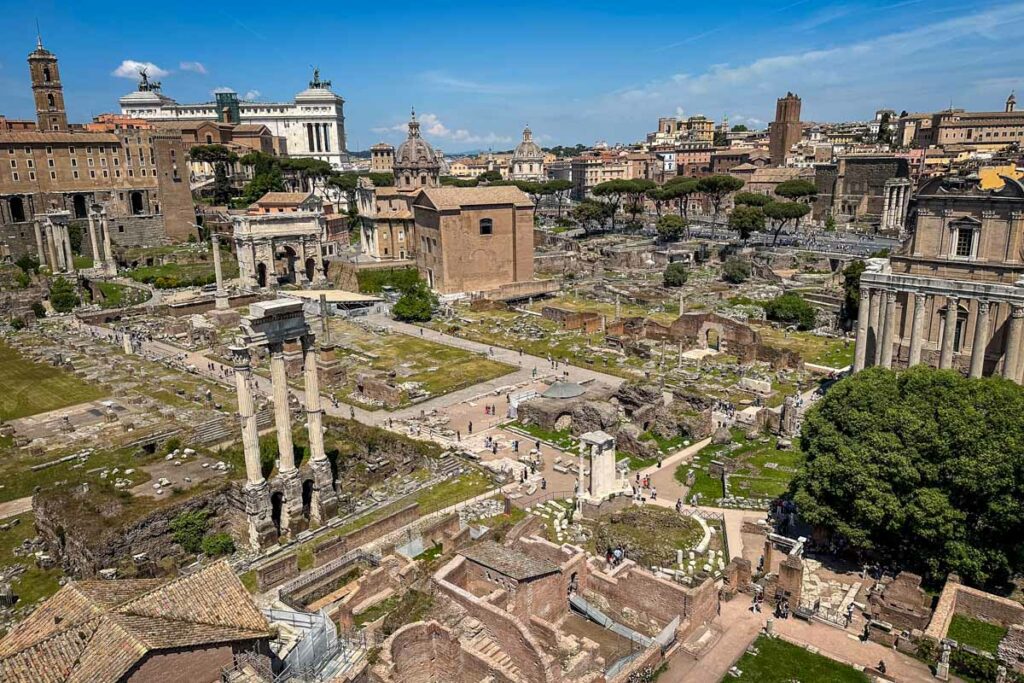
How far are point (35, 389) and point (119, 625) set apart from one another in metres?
32.9

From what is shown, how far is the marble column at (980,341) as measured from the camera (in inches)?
1214

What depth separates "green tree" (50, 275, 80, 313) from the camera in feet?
191

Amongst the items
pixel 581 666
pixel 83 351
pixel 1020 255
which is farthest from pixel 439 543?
pixel 83 351

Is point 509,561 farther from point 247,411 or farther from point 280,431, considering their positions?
point 247,411

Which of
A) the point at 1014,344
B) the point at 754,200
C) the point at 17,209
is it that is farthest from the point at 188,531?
the point at 754,200

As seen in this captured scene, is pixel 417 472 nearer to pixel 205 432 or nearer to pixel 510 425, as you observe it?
pixel 510 425

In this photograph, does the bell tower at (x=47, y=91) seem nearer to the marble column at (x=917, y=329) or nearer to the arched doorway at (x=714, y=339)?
the arched doorway at (x=714, y=339)

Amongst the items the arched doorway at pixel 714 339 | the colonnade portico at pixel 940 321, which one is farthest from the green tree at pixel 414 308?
the colonnade portico at pixel 940 321

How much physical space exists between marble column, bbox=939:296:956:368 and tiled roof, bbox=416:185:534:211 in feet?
135

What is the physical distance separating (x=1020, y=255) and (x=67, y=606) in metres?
37.6

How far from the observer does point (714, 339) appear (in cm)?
4784

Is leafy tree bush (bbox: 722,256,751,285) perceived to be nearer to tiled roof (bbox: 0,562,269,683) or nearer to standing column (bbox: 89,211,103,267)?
tiled roof (bbox: 0,562,269,683)

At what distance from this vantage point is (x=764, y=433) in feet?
108

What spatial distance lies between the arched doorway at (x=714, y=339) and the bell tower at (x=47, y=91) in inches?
3384
